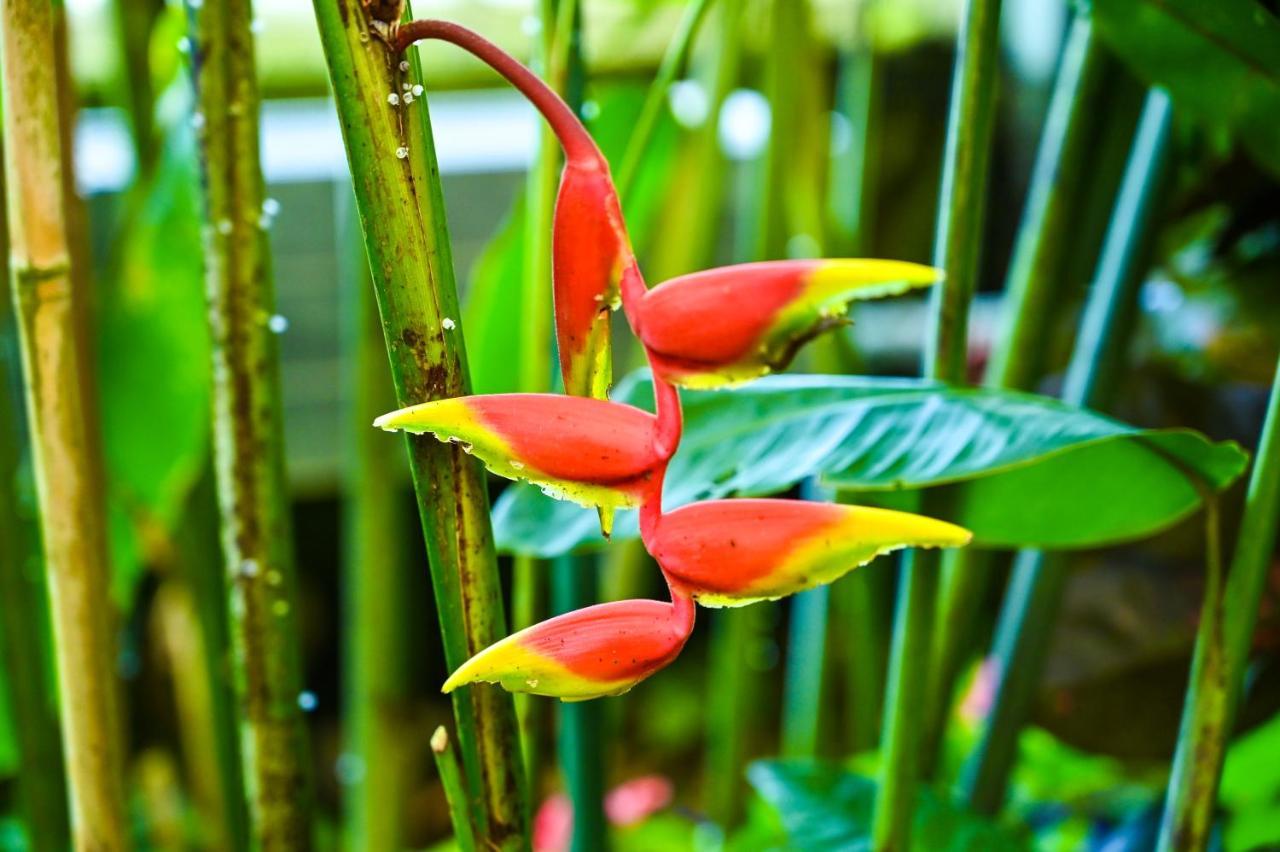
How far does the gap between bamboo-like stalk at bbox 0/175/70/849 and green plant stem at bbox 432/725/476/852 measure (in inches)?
9.7

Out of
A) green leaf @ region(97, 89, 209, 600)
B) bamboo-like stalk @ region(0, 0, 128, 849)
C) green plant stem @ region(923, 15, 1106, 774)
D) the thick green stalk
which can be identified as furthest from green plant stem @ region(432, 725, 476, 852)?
green leaf @ region(97, 89, 209, 600)

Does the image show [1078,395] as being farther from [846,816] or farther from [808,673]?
[808,673]

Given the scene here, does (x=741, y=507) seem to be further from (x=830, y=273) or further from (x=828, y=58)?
(x=828, y=58)

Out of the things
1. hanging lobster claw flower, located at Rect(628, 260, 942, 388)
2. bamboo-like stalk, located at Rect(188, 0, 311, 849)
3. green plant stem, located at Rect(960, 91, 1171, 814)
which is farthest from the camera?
green plant stem, located at Rect(960, 91, 1171, 814)

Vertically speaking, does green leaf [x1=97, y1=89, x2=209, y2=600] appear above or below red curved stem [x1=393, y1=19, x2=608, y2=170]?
below

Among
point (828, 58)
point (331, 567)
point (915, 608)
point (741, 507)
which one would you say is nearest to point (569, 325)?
point (741, 507)

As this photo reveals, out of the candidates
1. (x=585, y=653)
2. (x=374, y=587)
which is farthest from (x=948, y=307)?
(x=374, y=587)

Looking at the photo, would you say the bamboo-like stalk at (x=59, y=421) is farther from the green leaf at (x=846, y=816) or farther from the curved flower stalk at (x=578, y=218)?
the green leaf at (x=846, y=816)

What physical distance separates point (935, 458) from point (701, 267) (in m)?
0.34

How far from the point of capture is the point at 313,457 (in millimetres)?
1039

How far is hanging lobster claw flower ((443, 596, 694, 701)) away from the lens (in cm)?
16

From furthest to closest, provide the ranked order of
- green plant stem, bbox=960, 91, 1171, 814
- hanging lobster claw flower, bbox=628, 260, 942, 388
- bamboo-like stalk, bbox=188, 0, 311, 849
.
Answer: green plant stem, bbox=960, 91, 1171, 814 → bamboo-like stalk, bbox=188, 0, 311, 849 → hanging lobster claw flower, bbox=628, 260, 942, 388

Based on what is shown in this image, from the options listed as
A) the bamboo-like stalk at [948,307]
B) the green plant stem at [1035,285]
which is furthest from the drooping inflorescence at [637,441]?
the green plant stem at [1035,285]

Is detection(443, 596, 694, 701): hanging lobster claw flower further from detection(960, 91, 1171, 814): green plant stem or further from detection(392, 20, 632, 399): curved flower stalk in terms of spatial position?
detection(960, 91, 1171, 814): green plant stem
